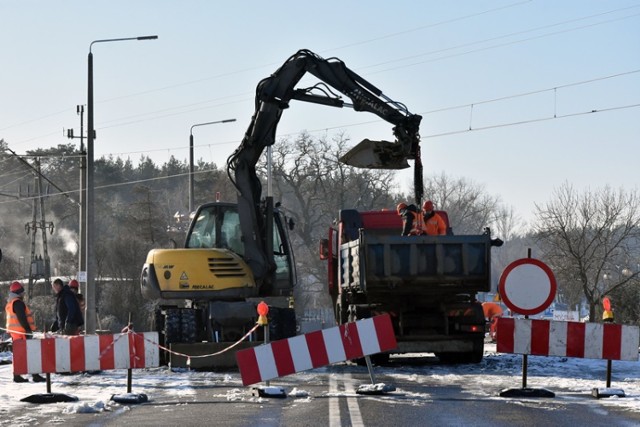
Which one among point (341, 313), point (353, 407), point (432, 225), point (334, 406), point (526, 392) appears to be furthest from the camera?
point (341, 313)

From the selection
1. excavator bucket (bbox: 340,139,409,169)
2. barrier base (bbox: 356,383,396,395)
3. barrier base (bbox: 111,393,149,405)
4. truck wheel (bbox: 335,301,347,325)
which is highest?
excavator bucket (bbox: 340,139,409,169)

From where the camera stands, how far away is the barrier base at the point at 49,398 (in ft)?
52.4

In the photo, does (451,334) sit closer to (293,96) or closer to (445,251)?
(445,251)

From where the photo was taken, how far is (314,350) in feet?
51.4

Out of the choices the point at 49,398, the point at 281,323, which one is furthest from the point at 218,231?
the point at 49,398

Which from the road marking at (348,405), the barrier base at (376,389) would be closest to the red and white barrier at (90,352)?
the road marking at (348,405)

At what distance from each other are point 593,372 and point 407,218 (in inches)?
156

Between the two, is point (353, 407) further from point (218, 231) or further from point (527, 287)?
→ point (218, 231)

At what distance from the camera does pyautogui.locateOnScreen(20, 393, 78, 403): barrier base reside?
16.0 metres

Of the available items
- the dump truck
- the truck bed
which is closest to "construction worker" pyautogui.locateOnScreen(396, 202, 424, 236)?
the dump truck

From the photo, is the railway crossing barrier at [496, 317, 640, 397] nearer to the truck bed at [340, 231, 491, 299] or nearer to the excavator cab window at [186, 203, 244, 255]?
the truck bed at [340, 231, 491, 299]

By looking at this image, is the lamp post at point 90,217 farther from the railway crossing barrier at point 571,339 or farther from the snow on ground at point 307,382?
the railway crossing barrier at point 571,339

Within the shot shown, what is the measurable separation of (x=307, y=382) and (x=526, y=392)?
3.83 meters

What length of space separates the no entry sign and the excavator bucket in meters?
7.49
